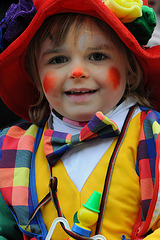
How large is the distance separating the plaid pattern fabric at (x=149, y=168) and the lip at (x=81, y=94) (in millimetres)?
192

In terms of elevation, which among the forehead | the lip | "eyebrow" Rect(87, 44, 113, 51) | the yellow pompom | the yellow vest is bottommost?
the yellow vest

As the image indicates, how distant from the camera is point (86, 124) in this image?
3.89ft

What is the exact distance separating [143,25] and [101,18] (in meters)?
0.13

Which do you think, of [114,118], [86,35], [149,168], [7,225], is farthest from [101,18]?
[7,225]

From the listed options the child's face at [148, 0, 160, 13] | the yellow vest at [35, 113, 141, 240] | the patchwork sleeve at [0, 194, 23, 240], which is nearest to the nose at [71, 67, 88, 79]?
the yellow vest at [35, 113, 141, 240]

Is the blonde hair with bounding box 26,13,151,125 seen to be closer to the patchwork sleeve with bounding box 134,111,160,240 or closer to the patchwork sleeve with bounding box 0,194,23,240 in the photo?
the patchwork sleeve with bounding box 134,111,160,240

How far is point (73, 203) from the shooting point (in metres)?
1.11

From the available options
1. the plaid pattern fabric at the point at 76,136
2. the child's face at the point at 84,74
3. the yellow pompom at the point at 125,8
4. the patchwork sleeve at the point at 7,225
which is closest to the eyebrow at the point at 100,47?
the child's face at the point at 84,74

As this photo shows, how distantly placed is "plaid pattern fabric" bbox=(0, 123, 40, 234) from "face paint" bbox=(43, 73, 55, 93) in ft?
0.65

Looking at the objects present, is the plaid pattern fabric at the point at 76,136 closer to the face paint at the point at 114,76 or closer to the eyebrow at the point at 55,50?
the face paint at the point at 114,76

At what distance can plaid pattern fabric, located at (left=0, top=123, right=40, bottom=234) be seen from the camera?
1173mm

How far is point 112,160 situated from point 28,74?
0.52 m

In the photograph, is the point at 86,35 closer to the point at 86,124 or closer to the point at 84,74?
the point at 84,74

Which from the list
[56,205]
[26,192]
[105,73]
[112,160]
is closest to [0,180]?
[26,192]
